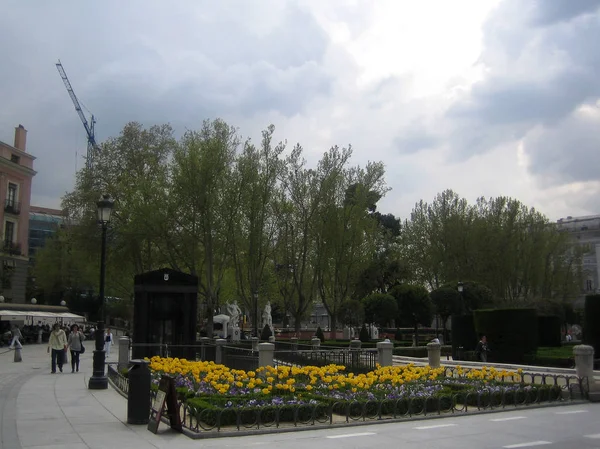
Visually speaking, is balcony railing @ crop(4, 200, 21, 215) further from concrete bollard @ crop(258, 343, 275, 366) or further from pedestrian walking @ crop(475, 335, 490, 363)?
pedestrian walking @ crop(475, 335, 490, 363)

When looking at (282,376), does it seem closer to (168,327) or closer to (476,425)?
(476,425)

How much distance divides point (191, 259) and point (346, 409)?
28998 millimetres

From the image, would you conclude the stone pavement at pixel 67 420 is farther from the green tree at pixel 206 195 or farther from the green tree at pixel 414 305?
the green tree at pixel 414 305

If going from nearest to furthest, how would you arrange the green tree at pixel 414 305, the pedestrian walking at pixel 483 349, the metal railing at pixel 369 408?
the metal railing at pixel 369 408 < the pedestrian walking at pixel 483 349 < the green tree at pixel 414 305

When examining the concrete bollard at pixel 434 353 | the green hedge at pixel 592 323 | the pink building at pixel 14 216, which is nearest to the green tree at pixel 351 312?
the concrete bollard at pixel 434 353

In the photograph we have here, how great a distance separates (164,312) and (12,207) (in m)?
31.1

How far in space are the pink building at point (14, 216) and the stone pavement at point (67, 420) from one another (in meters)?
32.0

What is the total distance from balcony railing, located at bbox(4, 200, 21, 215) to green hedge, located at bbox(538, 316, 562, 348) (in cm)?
4098

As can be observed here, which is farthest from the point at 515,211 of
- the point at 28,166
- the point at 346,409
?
the point at 346,409

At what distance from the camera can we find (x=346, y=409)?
39.7 ft

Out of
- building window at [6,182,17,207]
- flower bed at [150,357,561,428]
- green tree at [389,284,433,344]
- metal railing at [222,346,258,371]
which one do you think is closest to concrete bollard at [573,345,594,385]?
flower bed at [150,357,561,428]

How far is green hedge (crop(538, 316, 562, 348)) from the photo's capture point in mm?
37906

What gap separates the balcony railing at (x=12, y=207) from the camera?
160ft

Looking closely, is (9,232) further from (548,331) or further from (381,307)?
(548,331)
